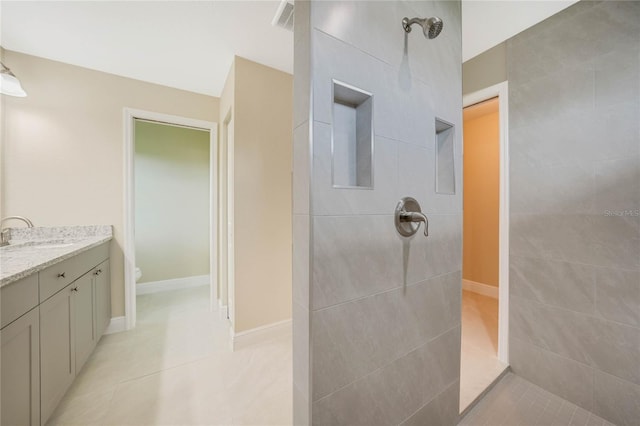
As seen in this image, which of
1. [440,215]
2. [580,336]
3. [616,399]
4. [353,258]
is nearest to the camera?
[353,258]

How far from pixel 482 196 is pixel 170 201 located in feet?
15.1

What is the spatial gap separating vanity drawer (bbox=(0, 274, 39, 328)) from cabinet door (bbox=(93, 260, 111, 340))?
0.85 meters

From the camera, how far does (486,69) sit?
1830 millimetres

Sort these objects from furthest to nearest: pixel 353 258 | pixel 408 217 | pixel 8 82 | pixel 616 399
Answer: pixel 8 82 < pixel 616 399 < pixel 408 217 < pixel 353 258

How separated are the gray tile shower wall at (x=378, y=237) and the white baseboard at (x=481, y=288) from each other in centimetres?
247

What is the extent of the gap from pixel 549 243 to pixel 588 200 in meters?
0.33

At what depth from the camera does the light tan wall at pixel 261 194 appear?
1999 mm

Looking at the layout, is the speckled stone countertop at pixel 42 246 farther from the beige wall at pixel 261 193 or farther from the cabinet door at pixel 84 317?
the beige wall at pixel 261 193

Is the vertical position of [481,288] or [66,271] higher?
[66,271]

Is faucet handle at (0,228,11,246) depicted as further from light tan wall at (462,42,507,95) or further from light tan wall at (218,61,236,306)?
light tan wall at (462,42,507,95)

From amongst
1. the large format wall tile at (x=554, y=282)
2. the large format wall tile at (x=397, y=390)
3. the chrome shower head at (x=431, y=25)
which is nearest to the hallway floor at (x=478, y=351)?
the large format wall tile at (x=397, y=390)

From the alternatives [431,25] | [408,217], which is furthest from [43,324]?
[431,25]

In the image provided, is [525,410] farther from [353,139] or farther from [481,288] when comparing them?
[481,288]

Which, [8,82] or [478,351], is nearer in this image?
[8,82]
